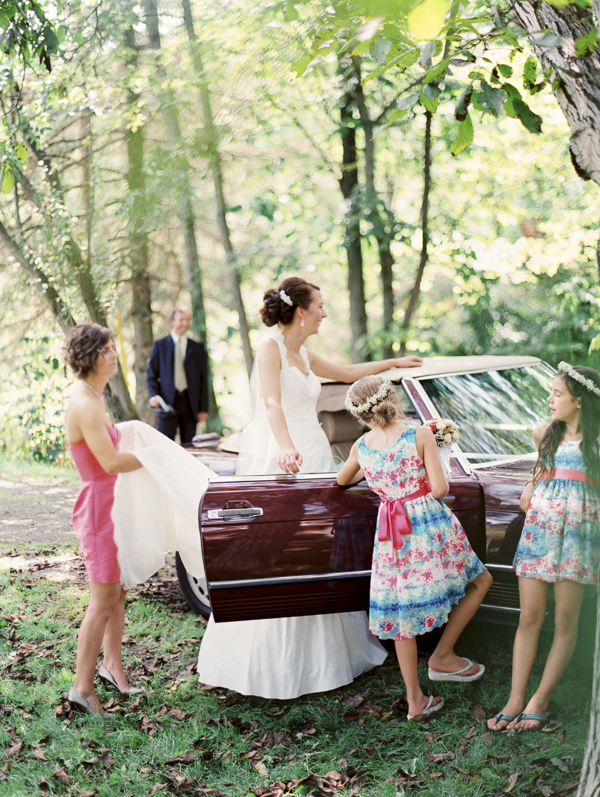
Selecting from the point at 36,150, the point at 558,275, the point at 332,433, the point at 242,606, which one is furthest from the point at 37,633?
the point at 558,275

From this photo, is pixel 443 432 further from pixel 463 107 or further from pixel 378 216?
pixel 378 216

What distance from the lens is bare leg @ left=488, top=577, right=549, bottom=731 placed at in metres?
3.00

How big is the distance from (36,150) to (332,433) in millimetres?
5268

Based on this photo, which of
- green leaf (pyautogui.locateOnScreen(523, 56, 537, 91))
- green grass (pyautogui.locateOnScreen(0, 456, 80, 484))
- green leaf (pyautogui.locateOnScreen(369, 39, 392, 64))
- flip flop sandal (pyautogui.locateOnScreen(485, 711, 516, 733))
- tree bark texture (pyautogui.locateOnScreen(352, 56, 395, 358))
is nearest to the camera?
green leaf (pyautogui.locateOnScreen(369, 39, 392, 64))

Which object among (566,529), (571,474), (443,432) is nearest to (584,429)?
(571,474)

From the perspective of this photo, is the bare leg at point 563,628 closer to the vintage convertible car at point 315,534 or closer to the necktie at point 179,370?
the vintage convertible car at point 315,534

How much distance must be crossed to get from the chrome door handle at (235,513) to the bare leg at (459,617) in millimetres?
1022

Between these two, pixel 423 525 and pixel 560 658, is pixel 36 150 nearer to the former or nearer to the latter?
pixel 423 525

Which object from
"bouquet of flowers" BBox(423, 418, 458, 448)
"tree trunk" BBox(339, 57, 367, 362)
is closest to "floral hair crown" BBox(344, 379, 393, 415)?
"bouquet of flowers" BBox(423, 418, 458, 448)

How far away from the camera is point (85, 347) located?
333cm

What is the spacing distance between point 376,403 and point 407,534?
0.59m

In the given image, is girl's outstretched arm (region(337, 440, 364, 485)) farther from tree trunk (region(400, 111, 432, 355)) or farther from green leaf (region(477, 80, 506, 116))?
tree trunk (region(400, 111, 432, 355))

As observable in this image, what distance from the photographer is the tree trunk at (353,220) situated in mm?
8570

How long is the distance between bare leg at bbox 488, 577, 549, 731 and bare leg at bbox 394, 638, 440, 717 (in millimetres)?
339
